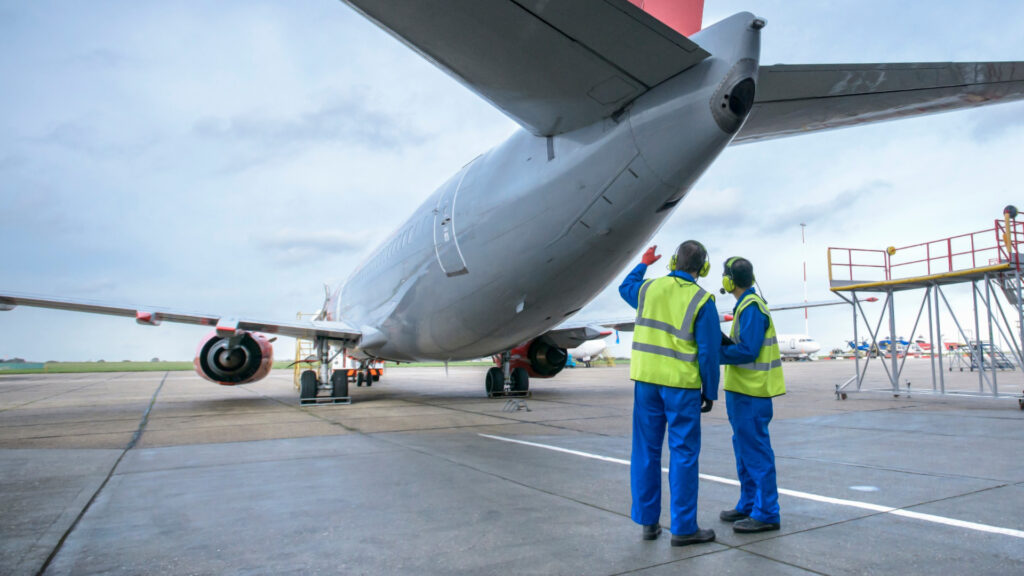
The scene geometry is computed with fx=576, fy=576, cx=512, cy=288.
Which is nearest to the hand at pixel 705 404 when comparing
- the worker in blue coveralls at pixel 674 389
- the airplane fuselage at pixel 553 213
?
the worker in blue coveralls at pixel 674 389

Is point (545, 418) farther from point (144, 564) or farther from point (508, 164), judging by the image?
point (144, 564)

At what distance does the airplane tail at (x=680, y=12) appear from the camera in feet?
17.9

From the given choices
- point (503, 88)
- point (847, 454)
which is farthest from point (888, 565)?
point (503, 88)

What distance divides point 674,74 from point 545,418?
233 inches

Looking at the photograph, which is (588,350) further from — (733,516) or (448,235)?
(733,516)

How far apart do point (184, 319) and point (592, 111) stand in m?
9.90

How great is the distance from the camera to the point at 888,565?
259cm

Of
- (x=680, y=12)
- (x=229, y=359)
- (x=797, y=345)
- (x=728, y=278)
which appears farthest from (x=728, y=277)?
(x=797, y=345)

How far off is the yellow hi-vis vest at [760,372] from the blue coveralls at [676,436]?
33 centimetres

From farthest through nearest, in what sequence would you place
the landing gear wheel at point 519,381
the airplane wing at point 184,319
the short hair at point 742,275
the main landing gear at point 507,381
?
the landing gear wheel at point 519,381
the main landing gear at point 507,381
the airplane wing at point 184,319
the short hair at point 742,275

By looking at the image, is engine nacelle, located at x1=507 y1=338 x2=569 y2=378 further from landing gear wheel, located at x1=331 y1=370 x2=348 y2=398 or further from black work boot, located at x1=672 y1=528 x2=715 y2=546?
black work boot, located at x1=672 y1=528 x2=715 y2=546

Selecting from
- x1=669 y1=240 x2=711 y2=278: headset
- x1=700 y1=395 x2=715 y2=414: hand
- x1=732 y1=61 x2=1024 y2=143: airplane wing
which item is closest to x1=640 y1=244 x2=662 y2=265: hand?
x1=669 y1=240 x2=711 y2=278: headset

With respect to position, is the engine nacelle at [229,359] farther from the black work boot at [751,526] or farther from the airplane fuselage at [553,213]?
the black work boot at [751,526]

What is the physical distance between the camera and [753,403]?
3.45 m
